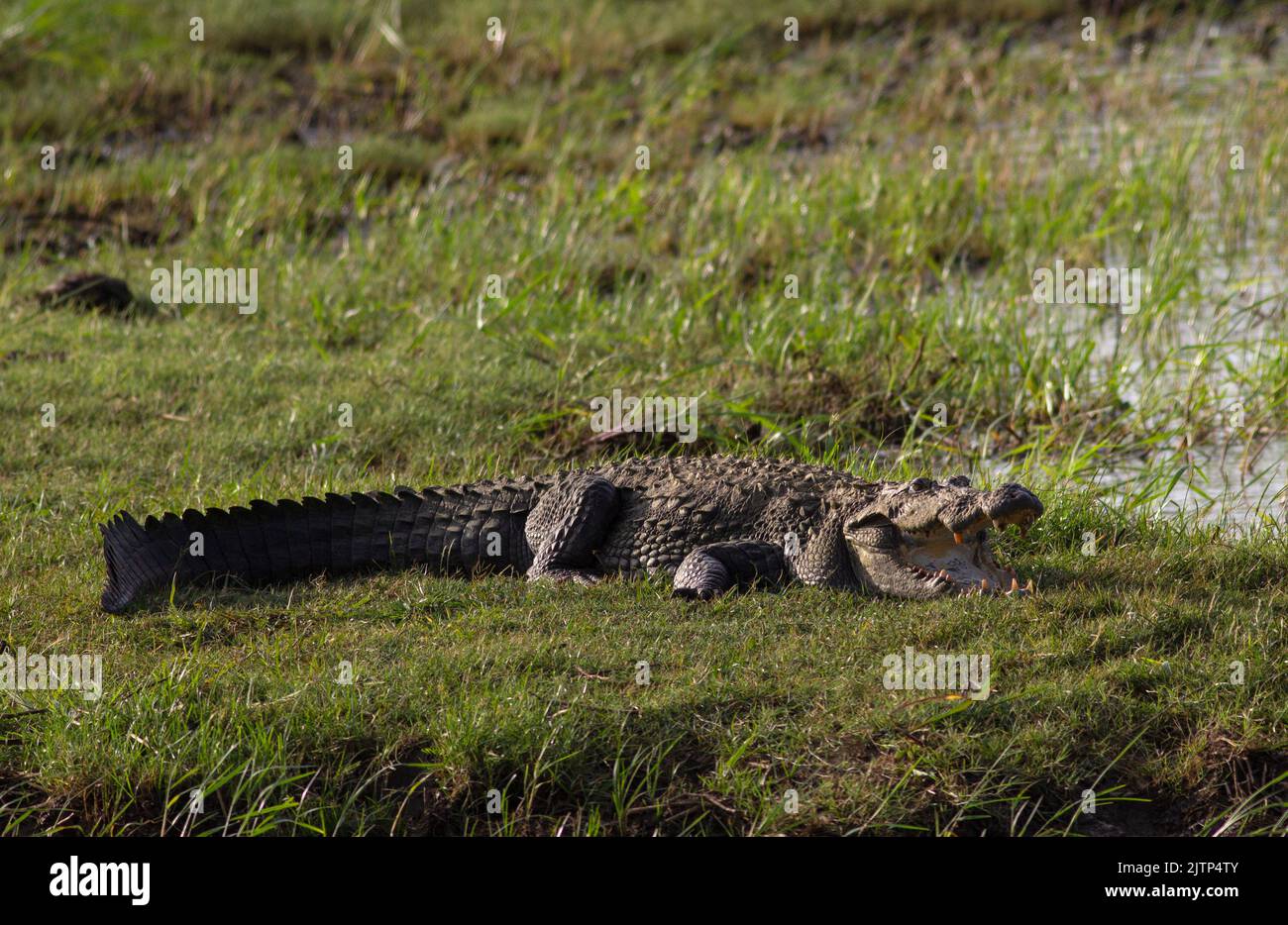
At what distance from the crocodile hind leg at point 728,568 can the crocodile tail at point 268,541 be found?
1046mm

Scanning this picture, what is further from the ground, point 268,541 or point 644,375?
point 644,375

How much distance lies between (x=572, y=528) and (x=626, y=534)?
220mm

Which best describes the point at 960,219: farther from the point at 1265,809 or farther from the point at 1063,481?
the point at 1265,809

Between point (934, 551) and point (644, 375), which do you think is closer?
point (934, 551)

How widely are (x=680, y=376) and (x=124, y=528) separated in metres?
3.22

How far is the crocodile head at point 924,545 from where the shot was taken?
5041 mm

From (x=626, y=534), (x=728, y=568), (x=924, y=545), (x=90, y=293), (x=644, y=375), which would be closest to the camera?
(x=924, y=545)

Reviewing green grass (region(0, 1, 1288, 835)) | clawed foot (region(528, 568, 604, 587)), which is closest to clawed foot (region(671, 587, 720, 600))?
green grass (region(0, 1, 1288, 835))

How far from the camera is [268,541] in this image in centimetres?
550

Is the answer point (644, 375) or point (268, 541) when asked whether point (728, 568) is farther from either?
point (644, 375)

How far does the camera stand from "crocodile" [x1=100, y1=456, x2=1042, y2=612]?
518 centimetres

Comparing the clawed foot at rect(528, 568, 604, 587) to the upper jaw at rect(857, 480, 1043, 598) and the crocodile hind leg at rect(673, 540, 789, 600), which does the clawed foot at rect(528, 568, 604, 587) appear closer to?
the crocodile hind leg at rect(673, 540, 789, 600)

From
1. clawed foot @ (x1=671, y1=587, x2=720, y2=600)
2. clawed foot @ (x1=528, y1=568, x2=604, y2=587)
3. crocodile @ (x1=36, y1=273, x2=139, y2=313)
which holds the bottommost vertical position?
clawed foot @ (x1=528, y1=568, x2=604, y2=587)

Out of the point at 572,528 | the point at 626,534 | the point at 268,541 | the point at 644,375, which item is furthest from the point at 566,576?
the point at 644,375
